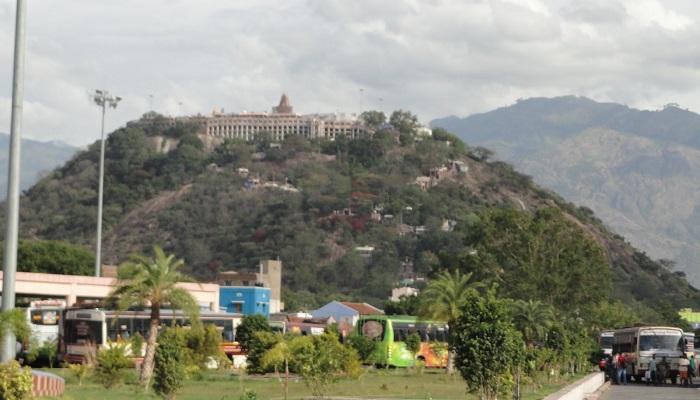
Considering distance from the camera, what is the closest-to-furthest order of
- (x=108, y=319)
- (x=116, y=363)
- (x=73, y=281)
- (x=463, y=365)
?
(x=463, y=365) < (x=116, y=363) < (x=108, y=319) < (x=73, y=281)

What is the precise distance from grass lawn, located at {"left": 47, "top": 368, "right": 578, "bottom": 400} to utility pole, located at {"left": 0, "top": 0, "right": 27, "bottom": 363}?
865cm

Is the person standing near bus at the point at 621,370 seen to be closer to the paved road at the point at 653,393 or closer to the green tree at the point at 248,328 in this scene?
the paved road at the point at 653,393

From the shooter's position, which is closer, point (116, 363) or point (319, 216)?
point (116, 363)

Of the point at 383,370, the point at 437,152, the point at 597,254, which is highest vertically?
the point at 437,152

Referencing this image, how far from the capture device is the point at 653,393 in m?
38.4

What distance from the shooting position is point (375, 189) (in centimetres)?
18700

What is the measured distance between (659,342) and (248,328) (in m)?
17.1

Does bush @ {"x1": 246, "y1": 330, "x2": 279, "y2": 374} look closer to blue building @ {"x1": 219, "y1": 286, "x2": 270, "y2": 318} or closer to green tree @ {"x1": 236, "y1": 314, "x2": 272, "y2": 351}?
green tree @ {"x1": 236, "y1": 314, "x2": 272, "y2": 351}

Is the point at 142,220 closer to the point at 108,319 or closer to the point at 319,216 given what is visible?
the point at 319,216

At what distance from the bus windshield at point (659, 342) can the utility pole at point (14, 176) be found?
35.6 m

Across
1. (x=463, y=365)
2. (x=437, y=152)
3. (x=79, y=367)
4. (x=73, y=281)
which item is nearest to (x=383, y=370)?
(x=79, y=367)

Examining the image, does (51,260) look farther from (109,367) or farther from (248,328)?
(109,367)

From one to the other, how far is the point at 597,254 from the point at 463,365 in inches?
2204

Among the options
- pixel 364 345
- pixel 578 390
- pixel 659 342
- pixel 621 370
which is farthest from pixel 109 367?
pixel 659 342
